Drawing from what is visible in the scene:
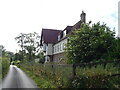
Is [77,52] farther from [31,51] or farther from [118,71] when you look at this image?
[31,51]

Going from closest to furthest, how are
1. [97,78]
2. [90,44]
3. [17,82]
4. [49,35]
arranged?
[97,78] < [17,82] < [90,44] < [49,35]

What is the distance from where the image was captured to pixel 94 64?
8.66 m

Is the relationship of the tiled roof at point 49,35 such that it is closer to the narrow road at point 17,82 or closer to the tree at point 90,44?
the narrow road at point 17,82

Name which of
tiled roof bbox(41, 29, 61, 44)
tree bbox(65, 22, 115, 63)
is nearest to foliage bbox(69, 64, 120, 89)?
tree bbox(65, 22, 115, 63)

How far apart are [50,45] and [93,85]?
35.5 meters

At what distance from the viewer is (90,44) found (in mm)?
14688

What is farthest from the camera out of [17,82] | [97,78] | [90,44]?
[90,44]

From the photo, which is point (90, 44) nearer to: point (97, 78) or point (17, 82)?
point (17, 82)

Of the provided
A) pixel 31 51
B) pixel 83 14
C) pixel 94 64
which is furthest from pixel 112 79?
pixel 31 51

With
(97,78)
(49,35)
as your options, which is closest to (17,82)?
(97,78)

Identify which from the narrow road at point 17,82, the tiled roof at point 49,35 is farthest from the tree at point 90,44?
the tiled roof at point 49,35

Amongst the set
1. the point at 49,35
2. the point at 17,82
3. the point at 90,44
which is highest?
the point at 49,35

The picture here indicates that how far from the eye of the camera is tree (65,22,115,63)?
48.3 feet

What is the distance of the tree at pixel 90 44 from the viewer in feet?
48.3
